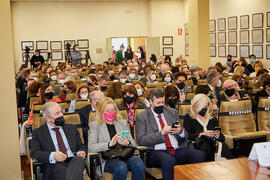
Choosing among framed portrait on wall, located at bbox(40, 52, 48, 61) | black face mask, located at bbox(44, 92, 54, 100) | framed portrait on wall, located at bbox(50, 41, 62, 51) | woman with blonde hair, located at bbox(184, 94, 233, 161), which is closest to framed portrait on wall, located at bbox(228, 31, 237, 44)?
framed portrait on wall, located at bbox(50, 41, 62, 51)

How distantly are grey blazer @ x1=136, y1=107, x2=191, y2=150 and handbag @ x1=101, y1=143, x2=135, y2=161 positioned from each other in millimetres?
314

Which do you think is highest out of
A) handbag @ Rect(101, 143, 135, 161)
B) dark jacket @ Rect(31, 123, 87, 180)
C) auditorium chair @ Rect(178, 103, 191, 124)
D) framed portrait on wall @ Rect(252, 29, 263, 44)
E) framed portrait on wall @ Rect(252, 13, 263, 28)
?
framed portrait on wall @ Rect(252, 13, 263, 28)

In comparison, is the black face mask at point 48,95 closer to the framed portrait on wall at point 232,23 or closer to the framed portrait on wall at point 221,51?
the framed portrait on wall at point 232,23

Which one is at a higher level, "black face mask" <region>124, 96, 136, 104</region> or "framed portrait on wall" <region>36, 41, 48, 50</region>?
"framed portrait on wall" <region>36, 41, 48, 50</region>

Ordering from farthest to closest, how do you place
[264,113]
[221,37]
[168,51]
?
[168,51], [221,37], [264,113]

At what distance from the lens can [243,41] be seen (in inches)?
737

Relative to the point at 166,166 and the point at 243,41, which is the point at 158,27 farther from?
the point at 166,166

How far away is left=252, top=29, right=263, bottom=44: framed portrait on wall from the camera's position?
17.5 m

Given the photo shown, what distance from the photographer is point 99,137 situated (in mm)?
5160

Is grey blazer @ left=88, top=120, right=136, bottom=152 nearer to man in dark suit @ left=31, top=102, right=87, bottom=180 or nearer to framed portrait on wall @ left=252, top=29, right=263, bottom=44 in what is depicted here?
man in dark suit @ left=31, top=102, right=87, bottom=180

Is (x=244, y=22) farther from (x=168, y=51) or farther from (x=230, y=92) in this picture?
(x=230, y=92)

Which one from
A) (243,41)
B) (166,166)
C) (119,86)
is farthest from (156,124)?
(243,41)

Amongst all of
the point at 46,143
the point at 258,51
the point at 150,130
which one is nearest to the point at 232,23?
the point at 258,51

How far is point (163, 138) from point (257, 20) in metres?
13.8
